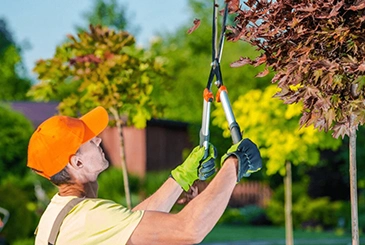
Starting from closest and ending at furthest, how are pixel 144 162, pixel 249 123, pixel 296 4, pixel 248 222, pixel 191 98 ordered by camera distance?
pixel 296 4, pixel 249 123, pixel 248 222, pixel 144 162, pixel 191 98

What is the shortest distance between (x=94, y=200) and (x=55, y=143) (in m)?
0.31

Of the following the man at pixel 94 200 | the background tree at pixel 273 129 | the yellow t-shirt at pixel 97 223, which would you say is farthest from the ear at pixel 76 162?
the background tree at pixel 273 129

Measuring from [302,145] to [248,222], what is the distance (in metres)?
12.9

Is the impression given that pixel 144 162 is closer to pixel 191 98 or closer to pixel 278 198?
pixel 278 198

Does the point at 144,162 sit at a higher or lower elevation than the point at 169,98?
lower

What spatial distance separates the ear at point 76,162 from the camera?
3721 millimetres

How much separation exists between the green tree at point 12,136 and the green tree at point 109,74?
13.5 metres

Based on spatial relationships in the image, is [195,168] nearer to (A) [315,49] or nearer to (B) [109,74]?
(A) [315,49]

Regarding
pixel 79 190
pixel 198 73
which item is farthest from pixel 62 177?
pixel 198 73

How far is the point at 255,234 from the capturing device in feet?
72.3

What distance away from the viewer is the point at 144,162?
30234mm

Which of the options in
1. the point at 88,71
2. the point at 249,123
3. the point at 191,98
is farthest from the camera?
the point at 191,98

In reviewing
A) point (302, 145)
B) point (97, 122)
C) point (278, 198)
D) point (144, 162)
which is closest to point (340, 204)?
point (278, 198)

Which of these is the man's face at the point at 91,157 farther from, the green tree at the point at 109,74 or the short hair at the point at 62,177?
the green tree at the point at 109,74
